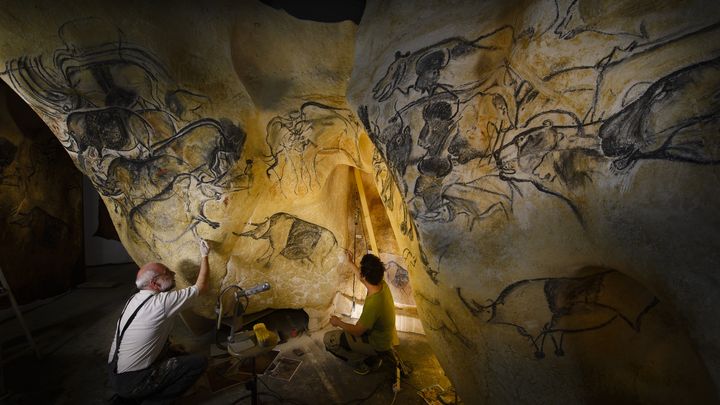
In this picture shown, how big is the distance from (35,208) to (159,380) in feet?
18.9

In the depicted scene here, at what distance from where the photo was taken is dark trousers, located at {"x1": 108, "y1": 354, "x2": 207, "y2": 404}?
2.72 meters

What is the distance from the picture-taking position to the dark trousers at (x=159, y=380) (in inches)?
107

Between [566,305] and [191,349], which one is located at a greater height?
[566,305]

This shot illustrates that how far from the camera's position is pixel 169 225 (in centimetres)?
369

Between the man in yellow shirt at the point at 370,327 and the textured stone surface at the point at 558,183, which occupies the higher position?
the textured stone surface at the point at 558,183

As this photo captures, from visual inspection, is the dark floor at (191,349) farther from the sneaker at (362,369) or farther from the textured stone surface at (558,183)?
the textured stone surface at (558,183)

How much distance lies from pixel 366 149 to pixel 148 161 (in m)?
2.42

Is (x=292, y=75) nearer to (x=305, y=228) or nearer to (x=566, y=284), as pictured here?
(x=305, y=228)

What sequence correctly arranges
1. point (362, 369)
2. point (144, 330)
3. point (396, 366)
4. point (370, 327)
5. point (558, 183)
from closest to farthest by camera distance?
point (558, 183) → point (144, 330) → point (370, 327) → point (396, 366) → point (362, 369)

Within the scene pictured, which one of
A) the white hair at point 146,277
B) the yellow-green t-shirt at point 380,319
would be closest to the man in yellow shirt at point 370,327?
the yellow-green t-shirt at point 380,319

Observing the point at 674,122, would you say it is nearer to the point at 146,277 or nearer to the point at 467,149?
the point at 467,149

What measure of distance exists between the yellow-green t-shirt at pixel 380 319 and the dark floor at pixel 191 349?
504 mm

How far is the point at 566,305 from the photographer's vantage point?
2.35 metres

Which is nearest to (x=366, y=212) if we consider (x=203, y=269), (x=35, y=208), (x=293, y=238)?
(x=293, y=238)
